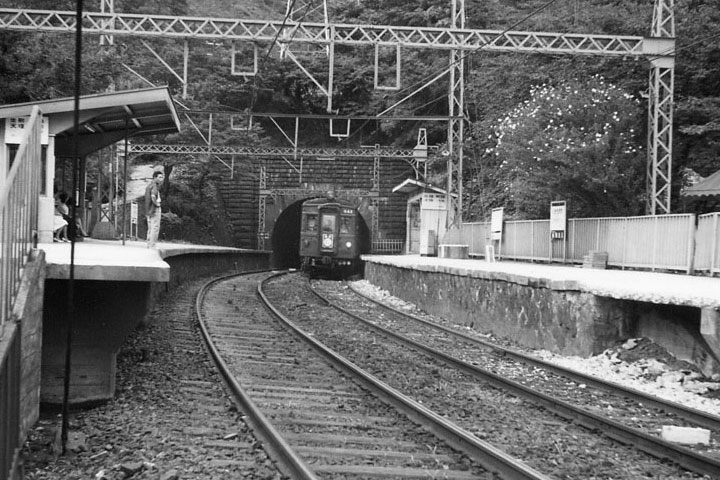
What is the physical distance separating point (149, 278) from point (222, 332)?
524 cm

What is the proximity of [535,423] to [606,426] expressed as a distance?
572mm

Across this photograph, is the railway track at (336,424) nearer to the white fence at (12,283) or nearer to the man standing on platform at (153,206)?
the white fence at (12,283)

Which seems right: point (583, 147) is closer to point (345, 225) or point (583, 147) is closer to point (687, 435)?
point (687, 435)

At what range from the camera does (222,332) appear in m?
11.7

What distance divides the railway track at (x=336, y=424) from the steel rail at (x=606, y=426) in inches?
52.4

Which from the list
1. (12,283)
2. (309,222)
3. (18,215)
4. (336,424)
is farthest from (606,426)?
(309,222)

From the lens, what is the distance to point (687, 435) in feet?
19.7

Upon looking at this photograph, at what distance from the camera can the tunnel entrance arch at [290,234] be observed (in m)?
40.8

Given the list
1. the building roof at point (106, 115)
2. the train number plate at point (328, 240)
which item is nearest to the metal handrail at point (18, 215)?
the building roof at point (106, 115)

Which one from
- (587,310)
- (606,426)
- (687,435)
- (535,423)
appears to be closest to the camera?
(687,435)

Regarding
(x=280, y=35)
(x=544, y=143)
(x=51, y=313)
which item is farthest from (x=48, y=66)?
(x=51, y=313)

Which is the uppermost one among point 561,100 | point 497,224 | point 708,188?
point 561,100

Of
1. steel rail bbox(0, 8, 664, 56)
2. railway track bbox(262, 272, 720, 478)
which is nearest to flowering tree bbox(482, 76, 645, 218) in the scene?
steel rail bbox(0, 8, 664, 56)

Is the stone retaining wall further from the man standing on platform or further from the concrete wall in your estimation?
the concrete wall
